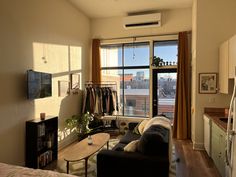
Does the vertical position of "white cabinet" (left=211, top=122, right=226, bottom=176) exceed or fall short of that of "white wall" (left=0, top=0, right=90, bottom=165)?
it falls short

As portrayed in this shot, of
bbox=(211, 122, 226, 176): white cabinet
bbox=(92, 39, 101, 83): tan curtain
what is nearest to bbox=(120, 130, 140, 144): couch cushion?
bbox=(211, 122, 226, 176): white cabinet

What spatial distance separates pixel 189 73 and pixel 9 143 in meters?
4.48

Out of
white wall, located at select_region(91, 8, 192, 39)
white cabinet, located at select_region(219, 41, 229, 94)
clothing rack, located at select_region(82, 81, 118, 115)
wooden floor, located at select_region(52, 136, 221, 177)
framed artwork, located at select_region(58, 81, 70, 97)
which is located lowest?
wooden floor, located at select_region(52, 136, 221, 177)

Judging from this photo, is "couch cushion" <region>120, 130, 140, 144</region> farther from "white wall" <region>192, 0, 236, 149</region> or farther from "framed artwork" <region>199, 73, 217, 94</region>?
"framed artwork" <region>199, 73, 217, 94</region>

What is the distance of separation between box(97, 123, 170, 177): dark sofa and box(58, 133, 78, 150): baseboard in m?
2.33

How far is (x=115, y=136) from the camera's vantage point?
5.69 m

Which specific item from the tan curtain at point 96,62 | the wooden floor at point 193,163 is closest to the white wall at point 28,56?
the tan curtain at point 96,62

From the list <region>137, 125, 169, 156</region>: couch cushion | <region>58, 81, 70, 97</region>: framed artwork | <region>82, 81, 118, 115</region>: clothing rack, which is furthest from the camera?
<region>82, 81, 118, 115</region>: clothing rack

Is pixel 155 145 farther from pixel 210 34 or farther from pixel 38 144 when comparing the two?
pixel 210 34

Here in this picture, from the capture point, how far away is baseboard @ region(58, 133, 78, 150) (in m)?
4.67

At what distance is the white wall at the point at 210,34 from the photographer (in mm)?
4230

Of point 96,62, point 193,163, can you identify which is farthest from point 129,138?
point 96,62

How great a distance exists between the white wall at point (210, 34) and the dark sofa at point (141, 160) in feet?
7.28

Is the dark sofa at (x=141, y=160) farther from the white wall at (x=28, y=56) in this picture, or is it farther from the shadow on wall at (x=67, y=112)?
the shadow on wall at (x=67, y=112)
